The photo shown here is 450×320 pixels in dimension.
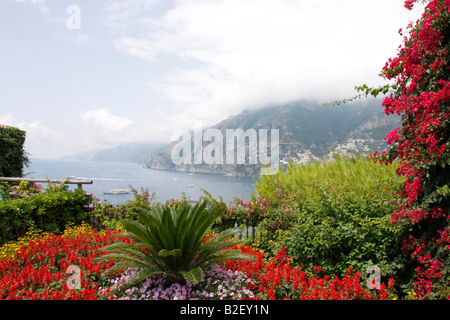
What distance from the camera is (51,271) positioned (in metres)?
3.40

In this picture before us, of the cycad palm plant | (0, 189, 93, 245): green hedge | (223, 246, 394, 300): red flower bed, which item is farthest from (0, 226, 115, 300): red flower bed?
(223, 246, 394, 300): red flower bed

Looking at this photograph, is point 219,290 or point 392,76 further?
point 392,76

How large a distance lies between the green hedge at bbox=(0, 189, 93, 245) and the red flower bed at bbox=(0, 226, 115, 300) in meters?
1.16

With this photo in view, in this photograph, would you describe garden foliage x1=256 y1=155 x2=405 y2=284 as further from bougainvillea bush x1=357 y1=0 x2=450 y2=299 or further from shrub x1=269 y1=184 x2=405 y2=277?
bougainvillea bush x1=357 y1=0 x2=450 y2=299

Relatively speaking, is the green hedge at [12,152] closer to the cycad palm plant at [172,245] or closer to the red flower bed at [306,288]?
the cycad palm plant at [172,245]

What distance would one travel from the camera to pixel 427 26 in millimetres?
2822

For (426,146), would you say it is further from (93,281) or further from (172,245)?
(93,281)

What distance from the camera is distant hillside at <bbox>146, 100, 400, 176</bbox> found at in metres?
35.8

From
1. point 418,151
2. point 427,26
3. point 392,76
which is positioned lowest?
point 418,151
